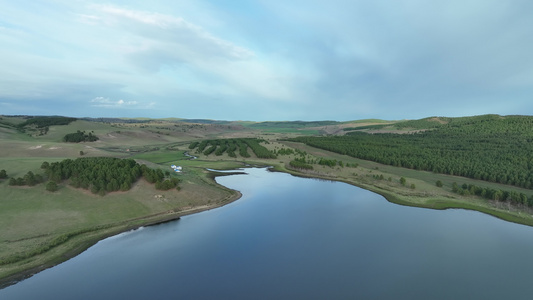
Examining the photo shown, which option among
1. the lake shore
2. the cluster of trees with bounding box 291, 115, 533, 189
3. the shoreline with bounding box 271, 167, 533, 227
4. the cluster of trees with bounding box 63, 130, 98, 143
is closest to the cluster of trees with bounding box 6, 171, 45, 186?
the lake shore

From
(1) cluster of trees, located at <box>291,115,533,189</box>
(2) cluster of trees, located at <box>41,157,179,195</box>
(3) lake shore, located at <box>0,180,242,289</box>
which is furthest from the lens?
(1) cluster of trees, located at <box>291,115,533,189</box>

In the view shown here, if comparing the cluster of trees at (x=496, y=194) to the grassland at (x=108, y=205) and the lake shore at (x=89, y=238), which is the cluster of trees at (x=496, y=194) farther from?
the lake shore at (x=89, y=238)

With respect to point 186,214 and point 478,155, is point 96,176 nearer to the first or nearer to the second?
point 186,214

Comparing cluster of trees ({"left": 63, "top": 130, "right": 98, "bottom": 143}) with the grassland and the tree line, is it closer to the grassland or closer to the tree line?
the grassland

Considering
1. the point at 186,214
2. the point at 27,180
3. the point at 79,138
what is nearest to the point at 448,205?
the point at 186,214

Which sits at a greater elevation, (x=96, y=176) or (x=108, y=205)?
(x=96, y=176)

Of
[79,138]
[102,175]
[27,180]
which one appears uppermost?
[79,138]

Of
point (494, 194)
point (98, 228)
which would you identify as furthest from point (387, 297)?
point (494, 194)
